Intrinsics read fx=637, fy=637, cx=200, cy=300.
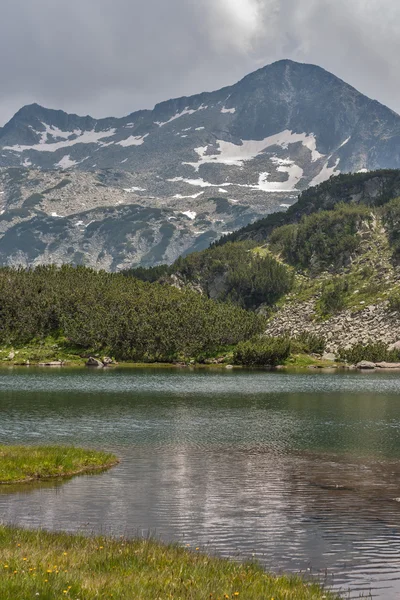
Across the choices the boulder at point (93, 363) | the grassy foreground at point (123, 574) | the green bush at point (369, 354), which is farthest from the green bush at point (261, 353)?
the grassy foreground at point (123, 574)

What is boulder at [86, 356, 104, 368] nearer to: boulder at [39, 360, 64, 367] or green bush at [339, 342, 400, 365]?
boulder at [39, 360, 64, 367]

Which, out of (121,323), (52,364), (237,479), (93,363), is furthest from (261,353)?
(237,479)

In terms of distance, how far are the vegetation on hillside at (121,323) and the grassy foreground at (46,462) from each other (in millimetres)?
132825

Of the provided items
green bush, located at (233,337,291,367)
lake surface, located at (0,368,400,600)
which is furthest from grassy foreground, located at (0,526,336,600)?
green bush, located at (233,337,291,367)

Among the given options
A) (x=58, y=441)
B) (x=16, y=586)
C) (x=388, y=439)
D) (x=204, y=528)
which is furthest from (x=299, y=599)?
(x=388, y=439)

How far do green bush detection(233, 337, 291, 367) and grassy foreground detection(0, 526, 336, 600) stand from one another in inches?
5935

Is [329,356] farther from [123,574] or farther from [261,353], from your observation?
[123,574]

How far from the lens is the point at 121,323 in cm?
17962

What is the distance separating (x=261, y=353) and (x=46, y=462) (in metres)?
137

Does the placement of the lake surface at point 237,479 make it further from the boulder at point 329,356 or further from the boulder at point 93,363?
the boulder at point 329,356

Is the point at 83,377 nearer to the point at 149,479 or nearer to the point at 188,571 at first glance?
the point at 149,479

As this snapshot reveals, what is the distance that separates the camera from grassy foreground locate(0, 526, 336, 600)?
624 inches

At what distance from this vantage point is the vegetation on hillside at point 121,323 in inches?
6959

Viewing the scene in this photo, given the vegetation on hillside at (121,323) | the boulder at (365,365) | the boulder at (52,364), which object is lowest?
the boulder at (52,364)
